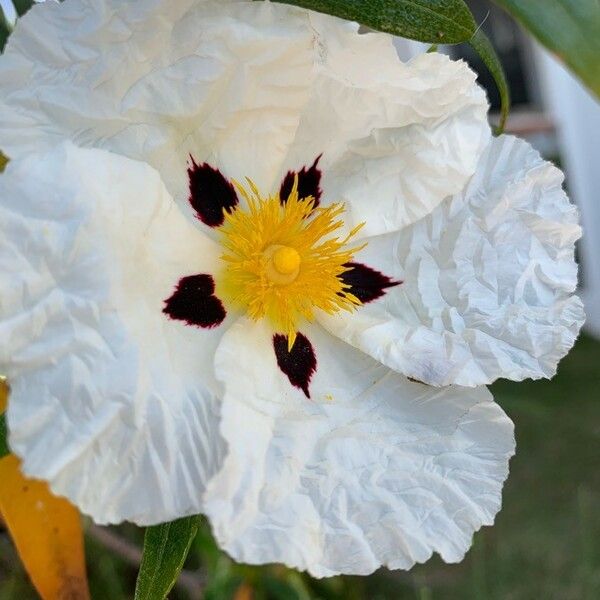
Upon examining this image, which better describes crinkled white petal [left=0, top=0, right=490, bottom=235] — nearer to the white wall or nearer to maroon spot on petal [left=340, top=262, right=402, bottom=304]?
maroon spot on petal [left=340, top=262, right=402, bottom=304]

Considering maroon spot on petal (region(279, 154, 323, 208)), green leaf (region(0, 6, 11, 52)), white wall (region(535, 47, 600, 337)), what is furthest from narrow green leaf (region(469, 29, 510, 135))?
white wall (region(535, 47, 600, 337))

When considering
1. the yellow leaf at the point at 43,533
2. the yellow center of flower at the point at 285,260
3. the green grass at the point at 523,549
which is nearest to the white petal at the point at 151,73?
the yellow center of flower at the point at 285,260

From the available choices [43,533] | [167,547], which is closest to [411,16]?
[167,547]

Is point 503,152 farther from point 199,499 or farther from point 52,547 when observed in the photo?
point 52,547

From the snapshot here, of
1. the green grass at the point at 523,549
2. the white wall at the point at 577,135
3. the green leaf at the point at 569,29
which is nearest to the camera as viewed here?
the green leaf at the point at 569,29

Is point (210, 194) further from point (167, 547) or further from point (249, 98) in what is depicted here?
point (167, 547)

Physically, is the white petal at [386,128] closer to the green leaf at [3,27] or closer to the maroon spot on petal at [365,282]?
the maroon spot on petal at [365,282]
